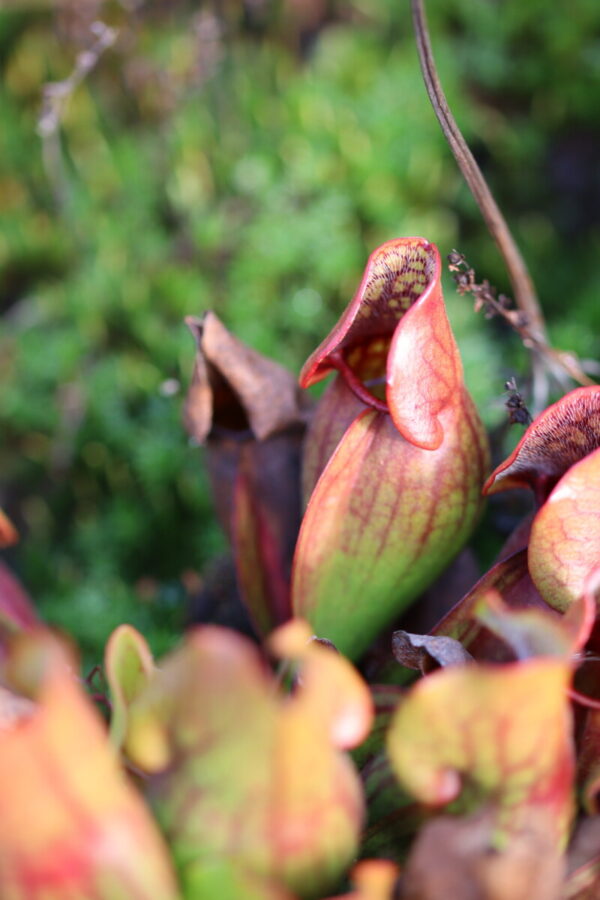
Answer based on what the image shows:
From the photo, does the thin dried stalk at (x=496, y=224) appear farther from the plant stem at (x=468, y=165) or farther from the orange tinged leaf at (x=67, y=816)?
the orange tinged leaf at (x=67, y=816)

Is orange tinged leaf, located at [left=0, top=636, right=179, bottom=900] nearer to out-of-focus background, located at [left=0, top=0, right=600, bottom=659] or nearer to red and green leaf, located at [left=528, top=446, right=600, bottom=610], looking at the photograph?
red and green leaf, located at [left=528, top=446, right=600, bottom=610]

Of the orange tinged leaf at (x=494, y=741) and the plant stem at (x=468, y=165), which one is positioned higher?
the plant stem at (x=468, y=165)

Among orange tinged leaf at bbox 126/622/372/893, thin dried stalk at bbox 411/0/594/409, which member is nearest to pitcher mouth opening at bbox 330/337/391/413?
thin dried stalk at bbox 411/0/594/409

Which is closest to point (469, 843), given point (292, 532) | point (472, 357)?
point (292, 532)

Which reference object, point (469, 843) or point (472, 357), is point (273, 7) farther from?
point (469, 843)

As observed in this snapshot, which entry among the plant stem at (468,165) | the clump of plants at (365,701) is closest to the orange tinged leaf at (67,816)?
the clump of plants at (365,701)

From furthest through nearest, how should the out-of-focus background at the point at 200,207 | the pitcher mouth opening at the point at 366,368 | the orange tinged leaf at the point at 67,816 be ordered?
the out-of-focus background at the point at 200,207, the pitcher mouth opening at the point at 366,368, the orange tinged leaf at the point at 67,816

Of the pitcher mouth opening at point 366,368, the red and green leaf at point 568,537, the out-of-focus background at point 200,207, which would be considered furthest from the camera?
the out-of-focus background at point 200,207
